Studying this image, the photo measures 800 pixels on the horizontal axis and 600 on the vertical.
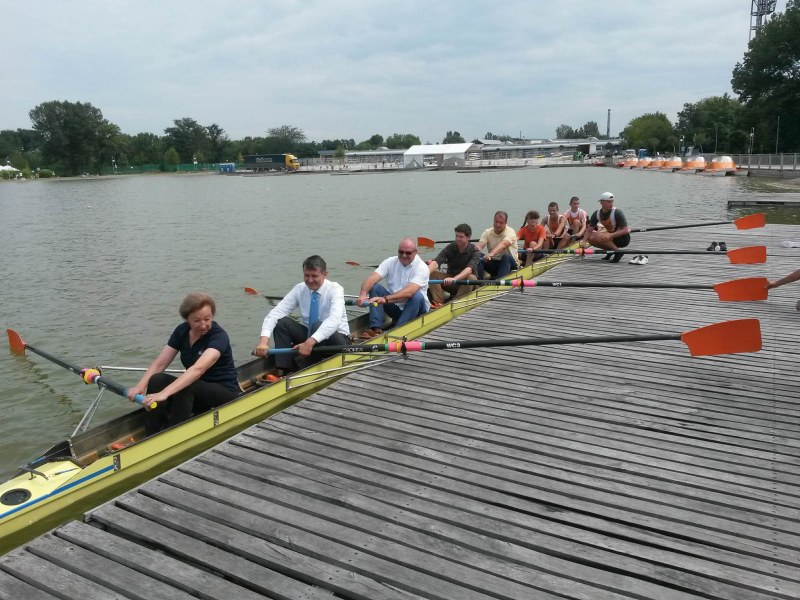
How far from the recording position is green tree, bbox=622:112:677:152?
11857 centimetres

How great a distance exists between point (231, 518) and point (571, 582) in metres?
2.21

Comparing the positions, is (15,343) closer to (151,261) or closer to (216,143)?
(151,261)

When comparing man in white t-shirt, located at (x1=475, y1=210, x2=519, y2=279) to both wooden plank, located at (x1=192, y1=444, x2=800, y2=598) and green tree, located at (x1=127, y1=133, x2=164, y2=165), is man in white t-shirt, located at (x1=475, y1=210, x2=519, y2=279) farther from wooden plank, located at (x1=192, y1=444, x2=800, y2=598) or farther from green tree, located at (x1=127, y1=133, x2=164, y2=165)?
green tree, located at (x1=127, y1=133, x2=164, y2=165)

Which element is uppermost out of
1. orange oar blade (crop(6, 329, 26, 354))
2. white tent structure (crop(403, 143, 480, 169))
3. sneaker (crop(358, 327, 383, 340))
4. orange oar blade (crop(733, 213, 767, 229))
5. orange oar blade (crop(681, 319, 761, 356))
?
white tent structure (crop(403, 143, 480, 169))

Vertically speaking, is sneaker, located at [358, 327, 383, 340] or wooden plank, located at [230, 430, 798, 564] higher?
sneaker, located at [358, 327, 383, 340]

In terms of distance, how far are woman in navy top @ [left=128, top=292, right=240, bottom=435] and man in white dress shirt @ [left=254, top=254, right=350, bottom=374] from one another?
3.04 ft

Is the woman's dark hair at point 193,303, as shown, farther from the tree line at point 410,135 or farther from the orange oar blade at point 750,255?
the tree line at point 410,135

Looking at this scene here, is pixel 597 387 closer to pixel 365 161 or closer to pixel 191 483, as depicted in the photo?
pixel 191 483

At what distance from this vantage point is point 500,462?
4707 mm

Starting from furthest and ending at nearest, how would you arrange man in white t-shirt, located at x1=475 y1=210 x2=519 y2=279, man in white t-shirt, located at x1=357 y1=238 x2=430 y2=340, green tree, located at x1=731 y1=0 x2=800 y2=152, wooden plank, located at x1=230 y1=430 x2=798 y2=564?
green tree, located at x1=731 y1=0 x2=800 y2=152
man in white t-shirt, located at x1=475 y1=210 x2=519 y2=279
man in white t-shirt, located at x1=357 y1=238 x2=430 y2=340
wooden plank, located at x1=230 y1=430 x2=798 y2=564

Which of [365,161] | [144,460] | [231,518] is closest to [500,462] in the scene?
[231,518]

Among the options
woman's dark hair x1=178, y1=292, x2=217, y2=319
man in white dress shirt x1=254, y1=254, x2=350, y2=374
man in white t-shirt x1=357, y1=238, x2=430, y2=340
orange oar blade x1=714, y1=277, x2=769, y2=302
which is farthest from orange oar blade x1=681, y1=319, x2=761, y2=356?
woman's dark hair x1=178, y1=292, x2=217, y2=319

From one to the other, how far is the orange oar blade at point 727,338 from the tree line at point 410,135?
74.1 metres

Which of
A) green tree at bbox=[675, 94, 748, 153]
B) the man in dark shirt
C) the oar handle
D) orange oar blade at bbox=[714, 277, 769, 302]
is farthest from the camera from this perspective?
green tree at bbox=[675, 94, 748, 153]
